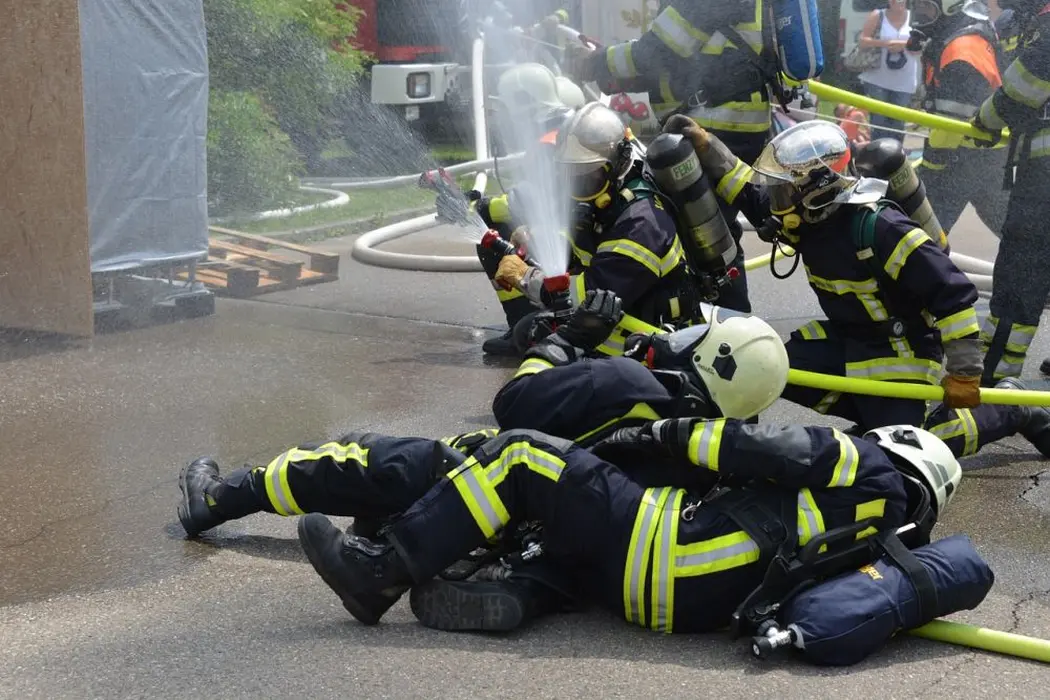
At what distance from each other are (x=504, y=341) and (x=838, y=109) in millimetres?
6485

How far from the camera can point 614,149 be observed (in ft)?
15.9

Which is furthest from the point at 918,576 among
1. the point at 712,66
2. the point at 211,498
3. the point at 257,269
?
the point at 257,269

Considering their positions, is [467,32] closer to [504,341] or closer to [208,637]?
[504,341]

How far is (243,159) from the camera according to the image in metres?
9.78

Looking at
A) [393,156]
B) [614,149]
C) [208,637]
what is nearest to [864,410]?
[614,149]

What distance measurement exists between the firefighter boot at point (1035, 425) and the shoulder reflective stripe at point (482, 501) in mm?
2281

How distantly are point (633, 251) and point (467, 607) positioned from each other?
66.0 inches

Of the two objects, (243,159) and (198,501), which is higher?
(243,159)

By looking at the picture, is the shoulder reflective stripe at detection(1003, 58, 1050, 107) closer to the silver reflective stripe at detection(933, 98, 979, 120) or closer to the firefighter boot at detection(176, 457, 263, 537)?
the silver reflective stripe at detection(933, 98, 979, 120)

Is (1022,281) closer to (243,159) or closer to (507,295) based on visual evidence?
(507,295)

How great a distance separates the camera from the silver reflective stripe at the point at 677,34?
5.97m

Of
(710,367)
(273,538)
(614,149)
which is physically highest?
(614,149)

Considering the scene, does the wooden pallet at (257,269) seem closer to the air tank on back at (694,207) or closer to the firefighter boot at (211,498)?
the air tank on back at (694,207)

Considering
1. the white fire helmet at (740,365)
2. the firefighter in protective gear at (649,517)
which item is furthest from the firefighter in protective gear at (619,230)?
the firefighter in protective gear at (649,517)
